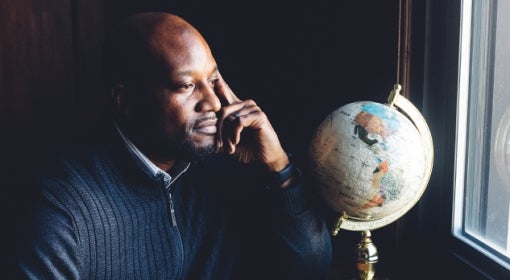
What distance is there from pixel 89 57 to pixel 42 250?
154 centimetres

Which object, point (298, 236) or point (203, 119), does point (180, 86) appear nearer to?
point (203, 119)

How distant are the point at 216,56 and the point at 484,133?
61.3 inches

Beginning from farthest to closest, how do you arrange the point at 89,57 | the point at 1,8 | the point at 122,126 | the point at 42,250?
the point at 89,57 → the point at 1,8 → the point at 122,126 → the point at 42,250

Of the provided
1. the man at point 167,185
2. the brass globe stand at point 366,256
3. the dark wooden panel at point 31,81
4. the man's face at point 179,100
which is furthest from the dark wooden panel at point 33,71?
the brass globe stand at point 366,256

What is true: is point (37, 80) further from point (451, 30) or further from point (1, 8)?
point (451, 30)

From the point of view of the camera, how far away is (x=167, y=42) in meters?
1.67

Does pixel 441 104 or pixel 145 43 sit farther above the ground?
pixel 145 43

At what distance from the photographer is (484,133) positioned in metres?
1.67

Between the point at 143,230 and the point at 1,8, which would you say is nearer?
the point at 143,230

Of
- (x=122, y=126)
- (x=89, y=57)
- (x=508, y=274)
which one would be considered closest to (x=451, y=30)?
(x=508, y=274)

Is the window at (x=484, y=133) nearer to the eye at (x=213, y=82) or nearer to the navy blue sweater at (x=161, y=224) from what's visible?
the navy blue sweater at (x=161, y=224)

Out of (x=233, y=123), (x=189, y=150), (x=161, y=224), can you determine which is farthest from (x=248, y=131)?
(x=161, y=224)

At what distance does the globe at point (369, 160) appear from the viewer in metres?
1.46

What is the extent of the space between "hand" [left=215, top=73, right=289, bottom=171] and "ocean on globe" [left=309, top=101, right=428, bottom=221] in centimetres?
25
